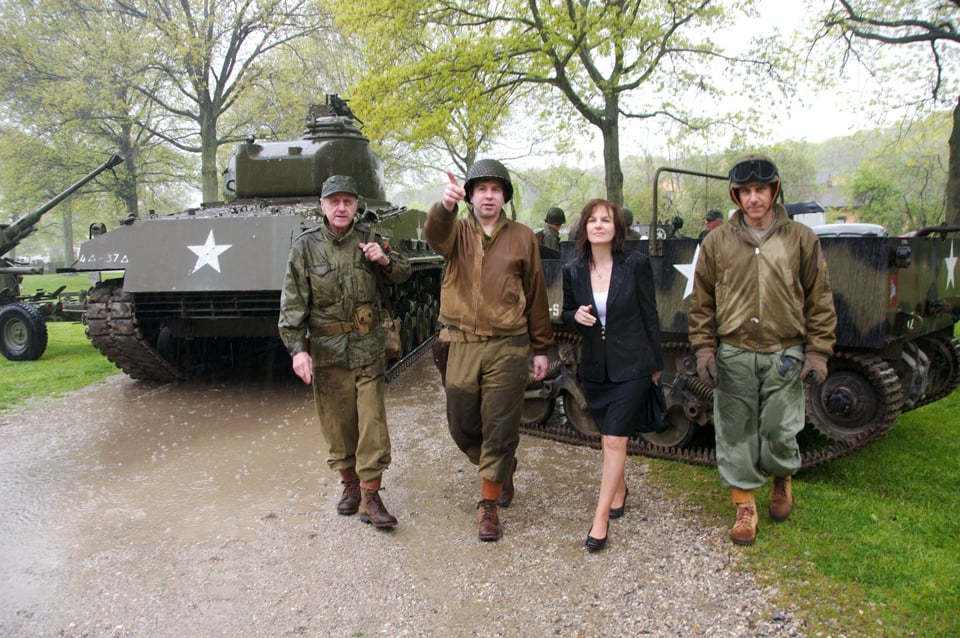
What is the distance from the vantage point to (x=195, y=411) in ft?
22.6

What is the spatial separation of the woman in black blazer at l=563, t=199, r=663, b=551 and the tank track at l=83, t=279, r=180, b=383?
5.48m

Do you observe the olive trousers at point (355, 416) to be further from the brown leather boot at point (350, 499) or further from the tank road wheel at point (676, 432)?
the tank road wheel at point (676, 432)

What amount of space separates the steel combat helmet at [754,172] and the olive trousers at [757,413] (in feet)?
2.66

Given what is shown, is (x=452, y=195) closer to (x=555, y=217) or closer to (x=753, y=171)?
(x=753, y=171)

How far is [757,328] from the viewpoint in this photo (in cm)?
346

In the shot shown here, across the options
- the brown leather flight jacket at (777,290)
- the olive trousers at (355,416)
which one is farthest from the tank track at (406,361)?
the brown leather flight jacket at (777,290)

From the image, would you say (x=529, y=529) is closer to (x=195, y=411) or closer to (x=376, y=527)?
(x=376, y=527)

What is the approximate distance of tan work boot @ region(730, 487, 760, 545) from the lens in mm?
3588

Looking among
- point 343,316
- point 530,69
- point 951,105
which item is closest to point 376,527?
point 343,316

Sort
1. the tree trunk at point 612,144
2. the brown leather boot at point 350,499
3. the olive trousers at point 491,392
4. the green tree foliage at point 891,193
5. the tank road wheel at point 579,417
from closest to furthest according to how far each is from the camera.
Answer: the olive trousers at point 491,392 < the brown leather boot at point 350,499 < the tank road wheel at point 579,417 < the tree trunk at point 612,144 < the green tree foliage at point 891,193

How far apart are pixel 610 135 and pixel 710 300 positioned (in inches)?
373

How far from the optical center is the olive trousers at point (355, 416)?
3.92 m

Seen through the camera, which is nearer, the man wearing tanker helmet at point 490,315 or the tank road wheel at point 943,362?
the man wearing tanker helmet at point 490,315

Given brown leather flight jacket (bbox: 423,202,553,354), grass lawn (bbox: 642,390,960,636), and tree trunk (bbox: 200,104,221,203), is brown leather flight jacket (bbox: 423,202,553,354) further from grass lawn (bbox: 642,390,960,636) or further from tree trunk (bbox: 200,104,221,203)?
tree trunk (bbox: 200,104,221,203)
